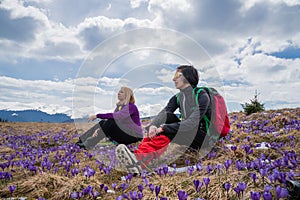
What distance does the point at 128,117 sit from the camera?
802cm

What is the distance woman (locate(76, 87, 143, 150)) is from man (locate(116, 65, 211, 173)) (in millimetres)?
1894

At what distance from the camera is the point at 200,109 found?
206 inches

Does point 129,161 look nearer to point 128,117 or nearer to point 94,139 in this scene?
point 128,117

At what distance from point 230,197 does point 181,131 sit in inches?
84.9

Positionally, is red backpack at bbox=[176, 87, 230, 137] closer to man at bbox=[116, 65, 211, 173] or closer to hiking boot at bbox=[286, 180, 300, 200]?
man at bbox=[116, 65, 211, 173]

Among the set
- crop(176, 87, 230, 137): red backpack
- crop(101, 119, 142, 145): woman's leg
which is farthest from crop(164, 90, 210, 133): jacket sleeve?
crop(101, 119, 142, 145): woman's leg

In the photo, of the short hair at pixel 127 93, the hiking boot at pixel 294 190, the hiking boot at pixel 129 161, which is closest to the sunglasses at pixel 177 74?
the hiking boot at pixel 129 161

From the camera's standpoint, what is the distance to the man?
4.80 metres

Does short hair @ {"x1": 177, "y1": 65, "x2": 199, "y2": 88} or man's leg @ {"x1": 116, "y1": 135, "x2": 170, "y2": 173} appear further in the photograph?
short hair @ {"x1": 177, "y1": 65, "x2": 199, "y2": 88}

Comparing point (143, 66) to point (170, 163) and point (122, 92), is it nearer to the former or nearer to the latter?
point (122, 92)

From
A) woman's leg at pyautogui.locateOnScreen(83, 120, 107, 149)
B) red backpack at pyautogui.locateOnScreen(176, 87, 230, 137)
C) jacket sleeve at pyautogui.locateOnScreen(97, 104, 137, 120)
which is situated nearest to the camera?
red backpack at pyautogui.locateOnScreen(176, 87, 230, 137)

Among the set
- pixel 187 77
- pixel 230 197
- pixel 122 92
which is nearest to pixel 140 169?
pixel 230 197

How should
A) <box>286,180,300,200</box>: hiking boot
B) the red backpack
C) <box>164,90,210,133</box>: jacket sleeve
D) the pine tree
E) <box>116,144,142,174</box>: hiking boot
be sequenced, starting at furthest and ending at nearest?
the pine tree
the red backpack
<box>164,90,210,133</box>: jacket sleeve
<box>116,144,142,174</box>: hiking boot
<box>286,180,300,200</box>: hiking boot

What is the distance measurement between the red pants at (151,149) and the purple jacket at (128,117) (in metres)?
2.86
